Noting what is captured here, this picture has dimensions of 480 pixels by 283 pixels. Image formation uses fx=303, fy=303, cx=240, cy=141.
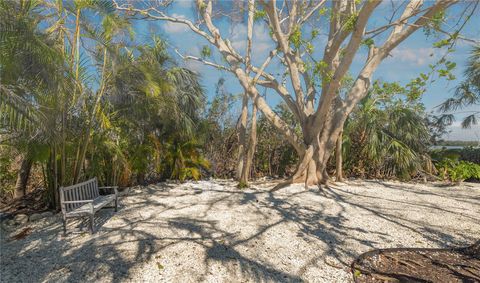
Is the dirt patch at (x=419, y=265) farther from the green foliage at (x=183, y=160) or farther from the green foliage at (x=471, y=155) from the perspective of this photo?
the green foliage at (x=471, y=155)

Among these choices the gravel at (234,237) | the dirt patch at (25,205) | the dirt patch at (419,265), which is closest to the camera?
the dirt patch at (419,265)

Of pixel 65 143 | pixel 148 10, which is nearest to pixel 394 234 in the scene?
pixel 65 143

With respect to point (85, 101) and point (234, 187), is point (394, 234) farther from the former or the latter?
point (85, 101)

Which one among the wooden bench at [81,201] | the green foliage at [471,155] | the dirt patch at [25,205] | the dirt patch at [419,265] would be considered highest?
the green foliage at [471,155]

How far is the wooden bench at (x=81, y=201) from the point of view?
4270 mm

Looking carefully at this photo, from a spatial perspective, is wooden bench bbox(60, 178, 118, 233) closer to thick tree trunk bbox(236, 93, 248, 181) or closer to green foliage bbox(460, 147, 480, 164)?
thick tree trunk bbox(236, 93, 248, 181)

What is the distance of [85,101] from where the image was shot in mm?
5562

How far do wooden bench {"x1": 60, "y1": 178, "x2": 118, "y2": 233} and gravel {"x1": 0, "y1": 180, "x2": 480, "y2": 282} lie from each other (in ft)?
0.94

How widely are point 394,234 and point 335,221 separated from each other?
874 mm

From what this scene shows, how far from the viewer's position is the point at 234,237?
4.06 metres

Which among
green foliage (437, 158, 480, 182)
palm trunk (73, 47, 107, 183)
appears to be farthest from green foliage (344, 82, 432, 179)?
palm trunk (73, 47, 107, 183)

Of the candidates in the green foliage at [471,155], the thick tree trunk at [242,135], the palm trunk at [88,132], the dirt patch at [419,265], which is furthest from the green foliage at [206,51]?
the green foliage at [471,155]

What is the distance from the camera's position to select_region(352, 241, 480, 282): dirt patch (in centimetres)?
307

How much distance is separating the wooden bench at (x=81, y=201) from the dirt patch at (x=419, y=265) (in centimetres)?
359
